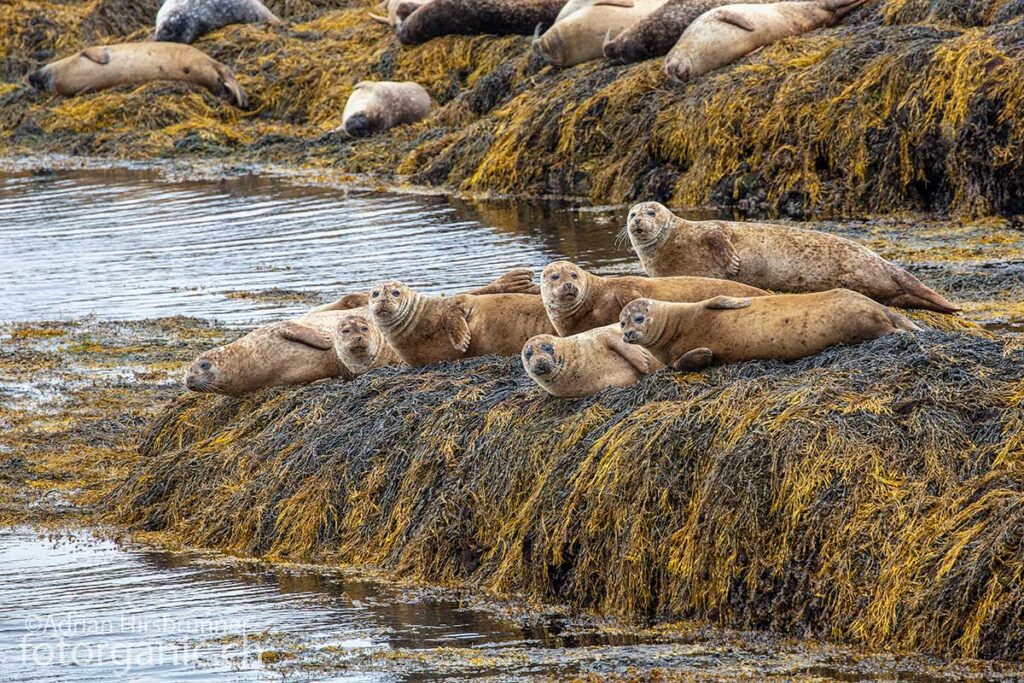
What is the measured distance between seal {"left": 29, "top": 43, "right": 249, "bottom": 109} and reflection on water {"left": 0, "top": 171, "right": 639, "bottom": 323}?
12.3 feet

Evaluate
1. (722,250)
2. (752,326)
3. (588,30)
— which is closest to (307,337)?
(722,250)

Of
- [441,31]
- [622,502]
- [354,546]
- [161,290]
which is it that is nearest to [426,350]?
[354,546]

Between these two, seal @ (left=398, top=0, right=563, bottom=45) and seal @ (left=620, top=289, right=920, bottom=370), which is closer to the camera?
seal @ (left=620, top=289, right=920, bottom=370)

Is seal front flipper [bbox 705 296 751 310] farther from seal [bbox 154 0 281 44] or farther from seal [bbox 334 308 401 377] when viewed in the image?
seal [bbox 154 0 281 44]

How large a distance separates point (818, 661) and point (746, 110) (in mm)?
9642

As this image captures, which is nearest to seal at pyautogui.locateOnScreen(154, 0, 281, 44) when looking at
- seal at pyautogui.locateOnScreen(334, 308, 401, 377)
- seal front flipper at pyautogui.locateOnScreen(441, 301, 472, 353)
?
seal at pyautogui.locateOnScreen(334, 308, 401, 377)

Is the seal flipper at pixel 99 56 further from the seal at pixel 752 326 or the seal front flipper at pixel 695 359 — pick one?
the seal front flipper at pixel 695 359

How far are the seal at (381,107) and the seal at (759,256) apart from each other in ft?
35.8

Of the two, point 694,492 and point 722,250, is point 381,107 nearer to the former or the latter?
point 722,250

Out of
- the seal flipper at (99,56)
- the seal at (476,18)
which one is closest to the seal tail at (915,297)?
the seal at (476,18)

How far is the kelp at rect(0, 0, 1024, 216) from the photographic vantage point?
515 inches

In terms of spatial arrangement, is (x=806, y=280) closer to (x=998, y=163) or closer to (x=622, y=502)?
(x=622, y=502)

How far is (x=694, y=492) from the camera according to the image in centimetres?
620

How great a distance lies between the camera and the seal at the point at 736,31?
15.5m
